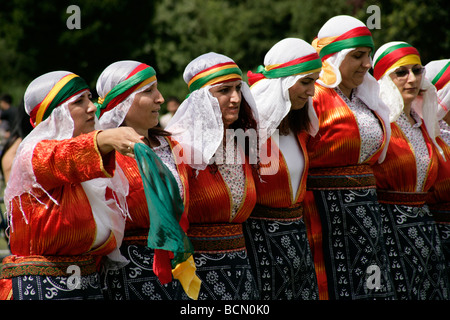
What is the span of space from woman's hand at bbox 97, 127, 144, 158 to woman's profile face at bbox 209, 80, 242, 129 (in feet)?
3.70

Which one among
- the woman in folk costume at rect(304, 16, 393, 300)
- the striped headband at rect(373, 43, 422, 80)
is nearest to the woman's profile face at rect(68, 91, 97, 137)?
the woman in folk costume at rect(304, 16, 393, 300)

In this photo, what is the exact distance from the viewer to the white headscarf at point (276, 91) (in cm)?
428

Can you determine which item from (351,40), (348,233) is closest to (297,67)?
(351,40)

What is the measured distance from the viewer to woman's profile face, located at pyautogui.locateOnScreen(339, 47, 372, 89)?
4676mm

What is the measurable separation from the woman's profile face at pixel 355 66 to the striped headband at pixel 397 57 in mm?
488

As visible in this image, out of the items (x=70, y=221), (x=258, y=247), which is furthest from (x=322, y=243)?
(x=70, y=221)

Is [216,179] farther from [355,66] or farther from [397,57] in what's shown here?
[397,57]

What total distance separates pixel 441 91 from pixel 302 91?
1.77 metres

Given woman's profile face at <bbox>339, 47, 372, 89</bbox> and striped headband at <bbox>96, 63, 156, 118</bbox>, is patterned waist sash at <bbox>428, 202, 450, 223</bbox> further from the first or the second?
striped headband at <bbox>96, 63, 156, 118</bbox>

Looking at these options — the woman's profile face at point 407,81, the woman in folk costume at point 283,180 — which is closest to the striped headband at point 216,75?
the woman in folk costume at point 283,180

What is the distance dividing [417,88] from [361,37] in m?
0.74

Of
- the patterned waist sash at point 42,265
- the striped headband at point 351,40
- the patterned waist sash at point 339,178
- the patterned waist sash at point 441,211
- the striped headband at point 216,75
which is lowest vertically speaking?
the patterned waist sash at point 441,211

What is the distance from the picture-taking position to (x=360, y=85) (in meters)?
4.81

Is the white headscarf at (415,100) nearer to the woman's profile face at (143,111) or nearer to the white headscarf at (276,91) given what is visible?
the white headscarf at (276,91)
